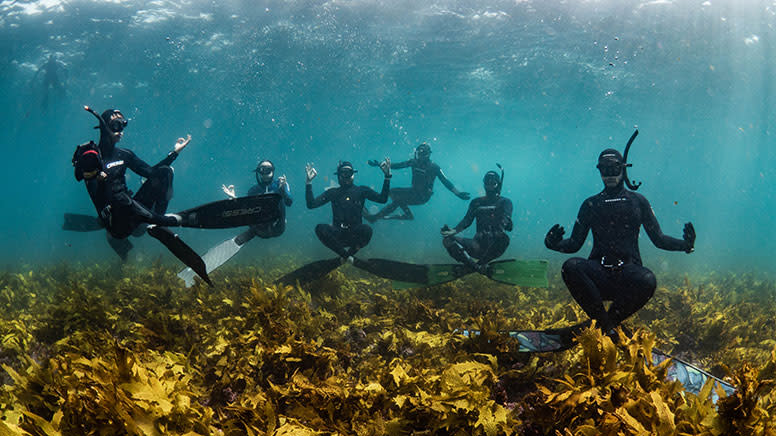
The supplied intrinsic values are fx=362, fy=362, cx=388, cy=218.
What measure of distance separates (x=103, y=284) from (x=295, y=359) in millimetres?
8640

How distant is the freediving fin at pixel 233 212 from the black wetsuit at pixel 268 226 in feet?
8.36

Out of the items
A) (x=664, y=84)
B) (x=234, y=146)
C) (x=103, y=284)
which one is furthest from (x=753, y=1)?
(x=234, y=146)

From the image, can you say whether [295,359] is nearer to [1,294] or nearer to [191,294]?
[191,294]

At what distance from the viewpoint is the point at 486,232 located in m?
8.98

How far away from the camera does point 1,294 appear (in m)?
9.15

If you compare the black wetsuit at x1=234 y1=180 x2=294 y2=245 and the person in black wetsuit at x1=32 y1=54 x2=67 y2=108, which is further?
the person in black wetsuit at x1=32 y1=54 x2=67 y2=108

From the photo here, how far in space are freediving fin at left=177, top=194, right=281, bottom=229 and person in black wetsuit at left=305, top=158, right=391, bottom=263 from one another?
242cm

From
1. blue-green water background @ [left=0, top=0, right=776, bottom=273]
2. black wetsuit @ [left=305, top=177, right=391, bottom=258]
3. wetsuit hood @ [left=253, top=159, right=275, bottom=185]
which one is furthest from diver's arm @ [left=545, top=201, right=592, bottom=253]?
blue-green water background @ [left=0, top=0, right=776, bottom=273]

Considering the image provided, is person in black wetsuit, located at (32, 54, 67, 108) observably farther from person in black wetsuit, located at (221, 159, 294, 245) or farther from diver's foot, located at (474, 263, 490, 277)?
diver's foot, located at (474, 263, 490, 277)

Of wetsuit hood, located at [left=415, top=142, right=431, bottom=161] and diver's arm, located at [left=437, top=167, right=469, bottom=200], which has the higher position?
wetsuit hood, located at [left=415, top=142, right=431, bottom=161]

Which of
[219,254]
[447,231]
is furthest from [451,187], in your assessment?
[219,254]

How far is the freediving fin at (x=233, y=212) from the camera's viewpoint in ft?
19.5

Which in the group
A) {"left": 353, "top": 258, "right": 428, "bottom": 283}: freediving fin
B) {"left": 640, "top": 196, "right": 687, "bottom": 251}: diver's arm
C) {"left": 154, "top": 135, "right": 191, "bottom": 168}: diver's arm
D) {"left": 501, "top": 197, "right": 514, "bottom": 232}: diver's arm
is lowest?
{"left": 353, "top": 258, "right": 428, "bottom": 283}: freediving fin

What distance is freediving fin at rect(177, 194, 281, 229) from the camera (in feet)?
19.5
